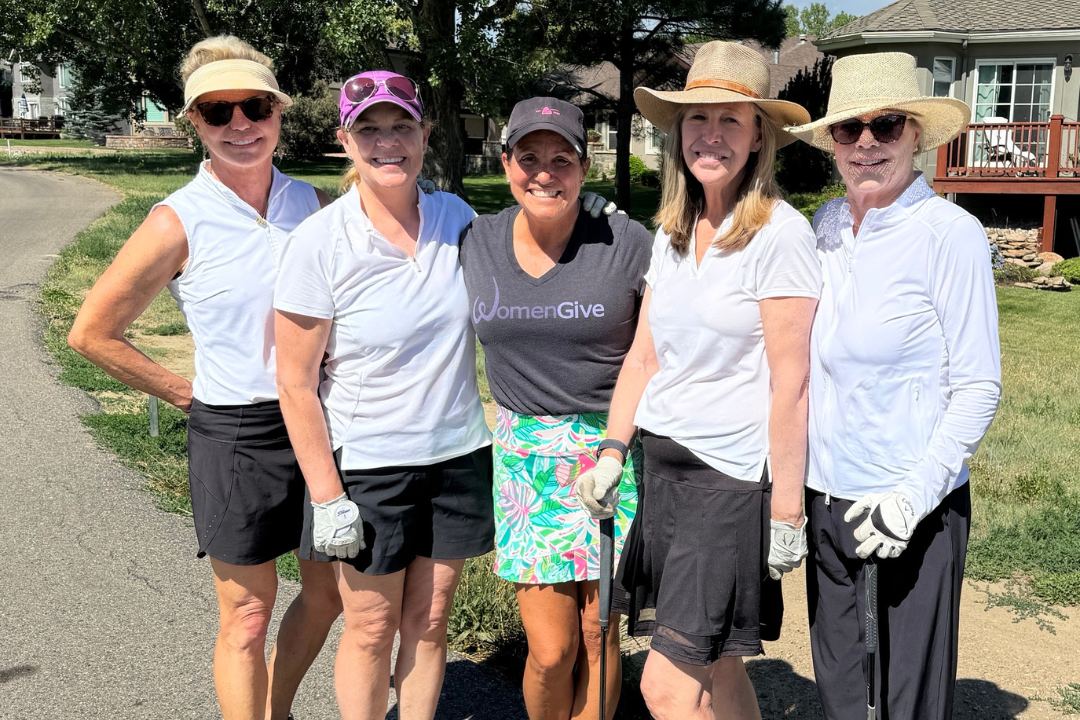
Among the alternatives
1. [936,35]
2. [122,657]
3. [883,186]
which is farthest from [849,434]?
[936,35]

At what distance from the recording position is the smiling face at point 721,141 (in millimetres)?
2768

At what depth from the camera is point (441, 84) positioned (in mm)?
17641

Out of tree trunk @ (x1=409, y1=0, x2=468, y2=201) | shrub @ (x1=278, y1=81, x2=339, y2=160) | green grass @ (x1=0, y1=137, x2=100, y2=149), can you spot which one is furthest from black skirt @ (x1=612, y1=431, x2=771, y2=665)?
green grass @ (x1=0, y1=137, x2=100, y2=149)

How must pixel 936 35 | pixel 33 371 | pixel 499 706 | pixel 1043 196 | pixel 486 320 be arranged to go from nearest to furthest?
pixel 486 320
pixel 499 706
pixel 33 371
pixel 1043 196
pixel 936 35

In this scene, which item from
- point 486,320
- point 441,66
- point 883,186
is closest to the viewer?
point 883,186

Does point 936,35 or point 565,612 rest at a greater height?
point 936,35

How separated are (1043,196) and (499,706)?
63.7 ft

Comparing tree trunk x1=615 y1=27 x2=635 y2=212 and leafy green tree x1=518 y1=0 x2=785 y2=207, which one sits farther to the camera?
tree trunk x1=615 y1=27 x2=635 y2=212

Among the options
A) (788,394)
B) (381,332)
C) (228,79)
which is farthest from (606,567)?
(228,79)

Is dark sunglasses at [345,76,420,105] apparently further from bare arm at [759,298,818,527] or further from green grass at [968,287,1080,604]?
green grass at [968,287,1080,604]

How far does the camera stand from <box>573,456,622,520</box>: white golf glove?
2.87 m

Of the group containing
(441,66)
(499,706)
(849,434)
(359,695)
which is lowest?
(499,706)

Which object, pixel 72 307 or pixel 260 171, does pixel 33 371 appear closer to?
pixel 72 307

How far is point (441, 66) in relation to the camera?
17.2 metres
